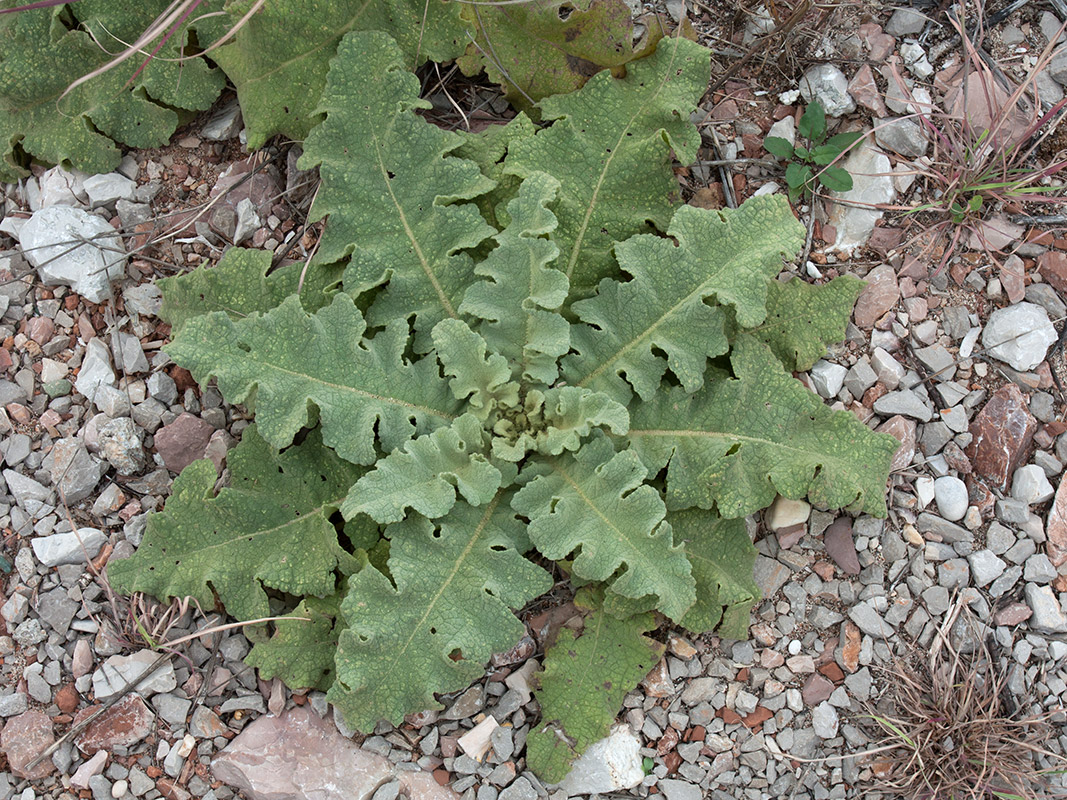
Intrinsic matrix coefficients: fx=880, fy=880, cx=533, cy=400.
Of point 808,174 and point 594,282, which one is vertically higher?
point 808,174

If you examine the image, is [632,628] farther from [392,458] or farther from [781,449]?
[392,458]

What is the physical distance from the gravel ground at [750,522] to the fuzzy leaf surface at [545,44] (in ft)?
1.67

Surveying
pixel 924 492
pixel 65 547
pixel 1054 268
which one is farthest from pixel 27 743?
pixel 1054 268

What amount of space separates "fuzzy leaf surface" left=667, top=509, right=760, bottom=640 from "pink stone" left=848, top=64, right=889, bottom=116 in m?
1.63

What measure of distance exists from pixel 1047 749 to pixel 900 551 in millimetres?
746

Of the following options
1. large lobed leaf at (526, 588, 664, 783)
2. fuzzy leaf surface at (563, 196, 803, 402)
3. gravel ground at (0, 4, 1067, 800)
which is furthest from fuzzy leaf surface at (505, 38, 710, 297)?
large lobed leaf at (526, 588, 664, 783)

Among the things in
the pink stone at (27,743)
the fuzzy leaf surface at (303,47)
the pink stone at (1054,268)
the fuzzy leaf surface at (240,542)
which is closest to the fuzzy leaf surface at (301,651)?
the fuzzy leaf surface at (240,542)

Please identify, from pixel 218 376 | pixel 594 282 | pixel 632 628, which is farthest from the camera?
pixel 594 282

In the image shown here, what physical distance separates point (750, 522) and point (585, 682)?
0.78m

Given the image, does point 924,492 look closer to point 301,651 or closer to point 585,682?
point 585,682

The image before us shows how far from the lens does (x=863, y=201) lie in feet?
10.5

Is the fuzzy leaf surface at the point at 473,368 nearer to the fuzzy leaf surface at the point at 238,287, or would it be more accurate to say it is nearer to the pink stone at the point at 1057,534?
the fuzzy leaf surface at the point at 238,287

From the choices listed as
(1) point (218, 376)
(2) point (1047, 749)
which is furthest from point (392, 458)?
(2) point (1047, 749)

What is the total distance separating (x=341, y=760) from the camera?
2754 millimetres
